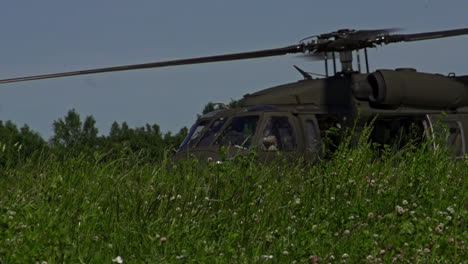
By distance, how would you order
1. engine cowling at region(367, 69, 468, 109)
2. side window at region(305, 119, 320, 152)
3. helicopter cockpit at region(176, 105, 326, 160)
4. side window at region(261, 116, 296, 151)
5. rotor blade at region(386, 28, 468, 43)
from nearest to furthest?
rotor blade at region(386, 28, 468, 43) < helicopter cockpit at region(176, 105, 326, 160) < side window at region(261, 116, 296, 151) < side window at region(305, 119, 320, 152) < engine cowling at region(367, 69, 468, 109)

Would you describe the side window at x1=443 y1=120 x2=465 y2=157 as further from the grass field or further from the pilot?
the grass field

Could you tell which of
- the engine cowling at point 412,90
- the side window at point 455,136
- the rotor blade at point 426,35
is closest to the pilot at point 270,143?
the engine cowling at point 412,90

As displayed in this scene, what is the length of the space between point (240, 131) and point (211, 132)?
479mm

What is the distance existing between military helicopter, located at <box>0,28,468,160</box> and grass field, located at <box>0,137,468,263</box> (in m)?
3.66

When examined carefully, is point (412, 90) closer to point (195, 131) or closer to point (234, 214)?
point (195, 131)

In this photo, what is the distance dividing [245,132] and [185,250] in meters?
7.99

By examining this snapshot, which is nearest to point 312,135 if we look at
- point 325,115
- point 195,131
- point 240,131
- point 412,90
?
point 325,115

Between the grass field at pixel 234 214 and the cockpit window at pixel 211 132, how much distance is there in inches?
151

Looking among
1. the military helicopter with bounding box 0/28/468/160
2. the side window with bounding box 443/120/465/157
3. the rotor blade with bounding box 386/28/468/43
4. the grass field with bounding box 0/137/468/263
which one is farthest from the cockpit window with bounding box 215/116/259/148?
the side window with bounding box 443/120/465/157

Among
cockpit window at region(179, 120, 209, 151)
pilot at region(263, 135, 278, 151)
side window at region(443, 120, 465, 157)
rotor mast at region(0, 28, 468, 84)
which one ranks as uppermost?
rotor mast at region(0, 28, 468, 84)

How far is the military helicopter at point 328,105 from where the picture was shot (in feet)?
45.3

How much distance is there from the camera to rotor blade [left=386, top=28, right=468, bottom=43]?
1345cm

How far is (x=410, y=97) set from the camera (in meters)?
15.1

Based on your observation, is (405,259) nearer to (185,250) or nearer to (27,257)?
(185,250)
